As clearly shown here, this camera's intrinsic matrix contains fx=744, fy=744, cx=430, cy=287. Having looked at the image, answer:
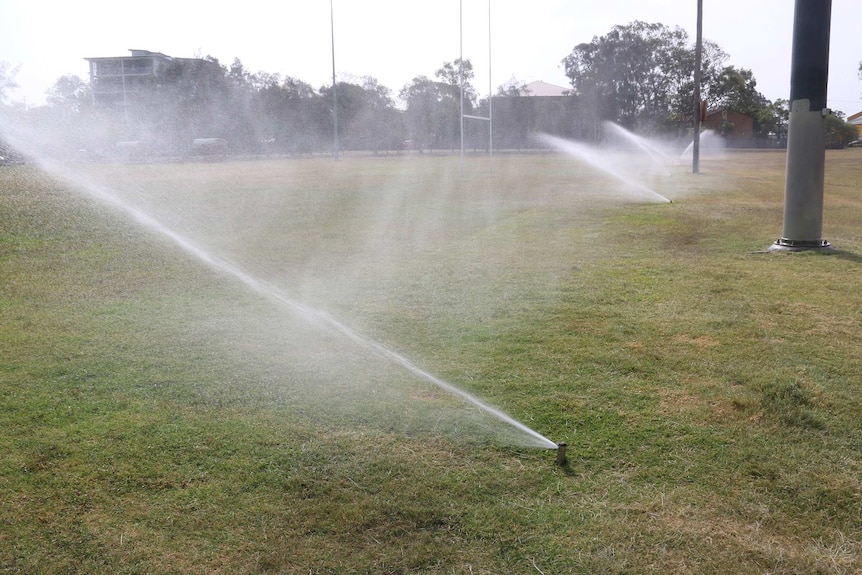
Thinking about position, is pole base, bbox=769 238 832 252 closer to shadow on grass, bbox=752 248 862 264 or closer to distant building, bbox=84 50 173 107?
shadow on grass, bbox=752 248 862 264

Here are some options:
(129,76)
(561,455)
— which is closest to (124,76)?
(129,76)

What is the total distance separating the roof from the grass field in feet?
160

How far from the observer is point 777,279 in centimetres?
719

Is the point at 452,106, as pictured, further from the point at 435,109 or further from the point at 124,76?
the point at 124,76

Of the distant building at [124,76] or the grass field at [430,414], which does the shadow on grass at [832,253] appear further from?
the distant building at [124,76]

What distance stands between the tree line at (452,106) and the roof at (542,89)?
2.10 feet

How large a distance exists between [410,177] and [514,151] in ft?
95.1

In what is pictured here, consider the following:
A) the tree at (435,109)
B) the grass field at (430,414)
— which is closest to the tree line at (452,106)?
the tree at (435,109)

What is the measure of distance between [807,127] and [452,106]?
1545 inches

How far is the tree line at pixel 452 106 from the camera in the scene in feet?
61.3

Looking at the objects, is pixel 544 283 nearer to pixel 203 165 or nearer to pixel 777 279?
pixel 777 279

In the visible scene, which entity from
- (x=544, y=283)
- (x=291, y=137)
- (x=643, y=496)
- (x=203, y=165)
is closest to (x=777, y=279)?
(x=544, y=283)

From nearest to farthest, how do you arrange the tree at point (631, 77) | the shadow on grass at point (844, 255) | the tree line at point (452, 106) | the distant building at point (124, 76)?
the shadow on grass at point (844, 255)
the distant building at point (124, 76)
the tree line at point (452, 106)
the tree at point (631, 77)

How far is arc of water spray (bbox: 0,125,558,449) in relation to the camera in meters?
3.84
